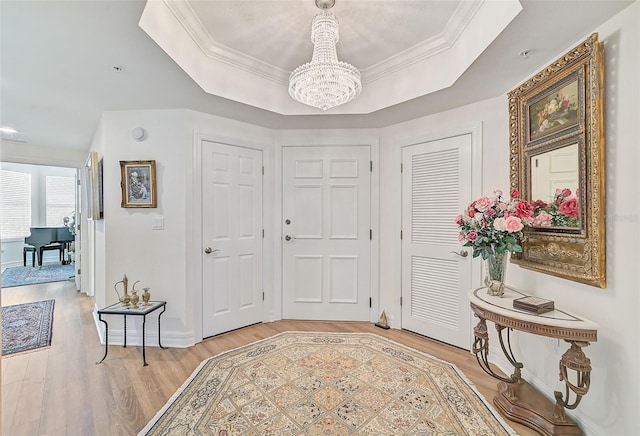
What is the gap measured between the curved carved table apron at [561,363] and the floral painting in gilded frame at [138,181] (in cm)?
287

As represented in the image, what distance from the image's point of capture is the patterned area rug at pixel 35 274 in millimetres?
5570

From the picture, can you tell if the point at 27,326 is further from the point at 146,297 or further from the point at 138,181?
the point at 138,181

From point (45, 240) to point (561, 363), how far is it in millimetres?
8827

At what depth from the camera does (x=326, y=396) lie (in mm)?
2271

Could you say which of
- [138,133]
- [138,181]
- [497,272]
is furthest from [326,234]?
[138,133]

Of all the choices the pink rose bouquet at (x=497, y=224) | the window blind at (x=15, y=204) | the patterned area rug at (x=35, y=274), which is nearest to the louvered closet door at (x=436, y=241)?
the pink rose bouquet at (x=497, y=224)

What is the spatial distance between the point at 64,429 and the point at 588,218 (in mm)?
3364

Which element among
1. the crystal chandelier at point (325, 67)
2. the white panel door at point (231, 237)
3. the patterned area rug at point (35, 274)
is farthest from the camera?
the patterned area rug at point (35, 274)

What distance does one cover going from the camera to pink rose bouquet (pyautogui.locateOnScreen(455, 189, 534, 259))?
208cm

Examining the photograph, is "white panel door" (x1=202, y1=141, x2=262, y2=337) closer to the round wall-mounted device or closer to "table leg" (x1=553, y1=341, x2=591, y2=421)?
the round wall-mounted device

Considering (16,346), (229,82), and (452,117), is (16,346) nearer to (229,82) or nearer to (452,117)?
(229,82)

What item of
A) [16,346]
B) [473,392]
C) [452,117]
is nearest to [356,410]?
[473,392]

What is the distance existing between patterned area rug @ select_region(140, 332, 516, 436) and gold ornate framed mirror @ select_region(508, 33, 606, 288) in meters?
1.09

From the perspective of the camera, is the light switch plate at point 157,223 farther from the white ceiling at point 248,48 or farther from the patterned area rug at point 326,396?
the patterned area rug at point 326,396
